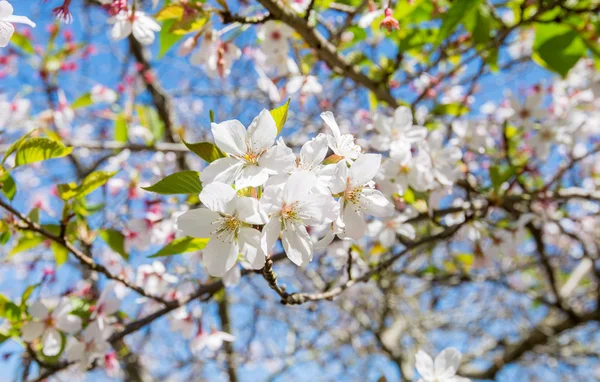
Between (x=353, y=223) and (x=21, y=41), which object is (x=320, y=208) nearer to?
(x=353, y=223)

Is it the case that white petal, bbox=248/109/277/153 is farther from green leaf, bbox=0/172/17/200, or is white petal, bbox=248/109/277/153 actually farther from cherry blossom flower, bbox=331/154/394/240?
green leaf, bbox=0/172/17/200

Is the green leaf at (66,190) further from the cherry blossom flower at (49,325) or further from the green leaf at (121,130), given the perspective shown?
the green leaf at (121,130)

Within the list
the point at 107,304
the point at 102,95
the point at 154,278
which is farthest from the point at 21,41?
the point at 107,304

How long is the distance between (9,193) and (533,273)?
14.7ft

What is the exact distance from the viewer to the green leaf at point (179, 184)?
831 mm

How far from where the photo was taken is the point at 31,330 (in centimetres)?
139

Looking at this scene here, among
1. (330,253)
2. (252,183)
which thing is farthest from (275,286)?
(330,253)

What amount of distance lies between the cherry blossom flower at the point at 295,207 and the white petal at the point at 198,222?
0.39 feet

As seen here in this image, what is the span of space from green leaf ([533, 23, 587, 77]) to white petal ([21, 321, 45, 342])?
6.53 ft

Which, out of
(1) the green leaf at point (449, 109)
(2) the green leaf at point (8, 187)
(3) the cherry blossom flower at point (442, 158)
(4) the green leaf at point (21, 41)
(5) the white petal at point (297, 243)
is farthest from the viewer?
(4) the green leaf at point (21, 41)

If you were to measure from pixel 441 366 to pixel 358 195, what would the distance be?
64 cm

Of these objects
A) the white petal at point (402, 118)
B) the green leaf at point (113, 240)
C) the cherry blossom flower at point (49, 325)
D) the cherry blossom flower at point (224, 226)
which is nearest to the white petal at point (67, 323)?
the cherry blossom flower at point (49, 325)

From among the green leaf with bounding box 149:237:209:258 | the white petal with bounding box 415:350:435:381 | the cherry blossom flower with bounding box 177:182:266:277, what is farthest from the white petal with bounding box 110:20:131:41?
the white petal with bounding box 415:350:435:381

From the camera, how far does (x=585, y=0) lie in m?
1.92
